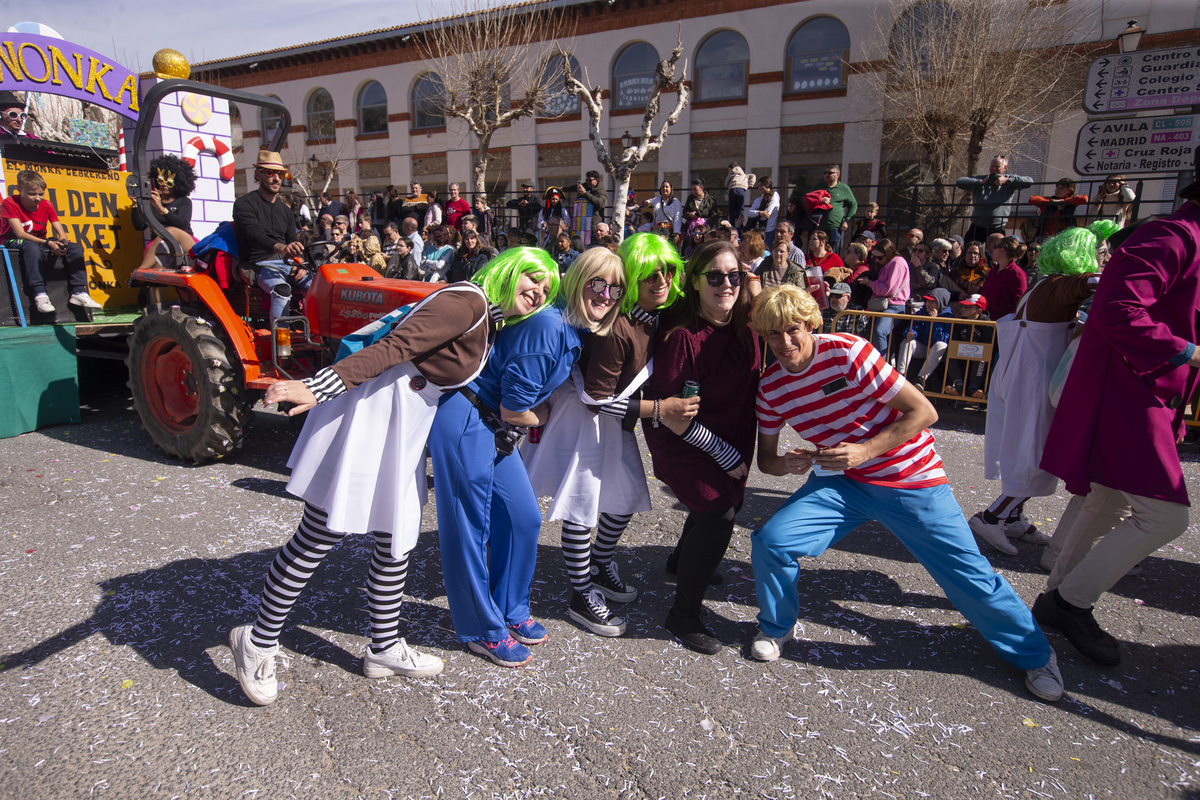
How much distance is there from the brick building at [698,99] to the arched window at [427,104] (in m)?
0.08

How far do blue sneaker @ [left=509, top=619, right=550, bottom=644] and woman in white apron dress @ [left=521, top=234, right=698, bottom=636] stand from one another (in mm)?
233

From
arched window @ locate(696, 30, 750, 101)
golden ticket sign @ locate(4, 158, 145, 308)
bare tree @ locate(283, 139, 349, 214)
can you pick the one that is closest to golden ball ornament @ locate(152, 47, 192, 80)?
golden ticket sign @ locate(4, 158, 145, 308)

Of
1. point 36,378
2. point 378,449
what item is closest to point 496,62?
point 36,378

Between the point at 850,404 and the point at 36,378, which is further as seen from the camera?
the point at 36,378

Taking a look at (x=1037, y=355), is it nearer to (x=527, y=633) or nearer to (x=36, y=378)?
(x=527, y=633)

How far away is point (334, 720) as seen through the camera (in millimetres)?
2549

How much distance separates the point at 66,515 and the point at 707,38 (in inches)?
824

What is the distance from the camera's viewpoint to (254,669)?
259 cm

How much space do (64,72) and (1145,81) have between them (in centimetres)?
1066

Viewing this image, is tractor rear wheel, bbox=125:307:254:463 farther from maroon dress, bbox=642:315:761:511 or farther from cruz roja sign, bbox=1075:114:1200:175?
cruz roja sign, bbox=1075:114:1200:175

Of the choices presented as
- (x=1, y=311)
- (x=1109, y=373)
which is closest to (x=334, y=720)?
(x=1109, y=373)

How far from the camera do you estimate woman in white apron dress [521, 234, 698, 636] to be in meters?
2.87

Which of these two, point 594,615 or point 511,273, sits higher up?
point 511,273

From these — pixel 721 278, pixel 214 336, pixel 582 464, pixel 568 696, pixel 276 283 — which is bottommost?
pixel 568 696
